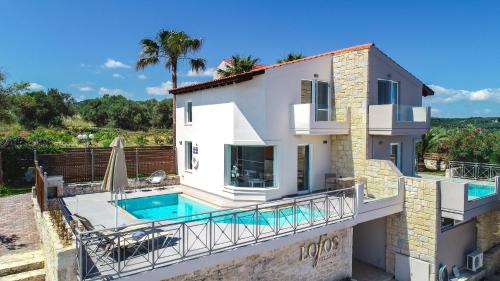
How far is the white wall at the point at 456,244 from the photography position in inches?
621

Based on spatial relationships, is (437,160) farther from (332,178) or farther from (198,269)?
(198,269)

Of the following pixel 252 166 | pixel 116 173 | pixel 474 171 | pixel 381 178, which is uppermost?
pixel 116 173

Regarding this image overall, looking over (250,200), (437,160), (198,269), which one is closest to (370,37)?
(250,200)

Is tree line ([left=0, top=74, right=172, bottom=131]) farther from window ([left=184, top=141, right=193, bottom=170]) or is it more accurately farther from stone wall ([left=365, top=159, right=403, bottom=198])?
stone wall ([left=365, top=159, right=403, bottom=198])

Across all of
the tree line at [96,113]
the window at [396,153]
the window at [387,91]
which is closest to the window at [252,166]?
the window at [387,91]

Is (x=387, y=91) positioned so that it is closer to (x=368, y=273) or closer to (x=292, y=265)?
(x=368, y=273)

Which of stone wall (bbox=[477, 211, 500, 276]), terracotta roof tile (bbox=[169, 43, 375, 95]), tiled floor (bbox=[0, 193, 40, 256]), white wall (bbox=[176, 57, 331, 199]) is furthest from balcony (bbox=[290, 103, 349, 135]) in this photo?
tiled floor (bbox=[0, 193, 40, 256])

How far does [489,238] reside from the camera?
62.2 feet

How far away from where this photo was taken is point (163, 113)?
68500mm

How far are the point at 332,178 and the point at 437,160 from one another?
23385 millimetres

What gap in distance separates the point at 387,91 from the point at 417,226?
7771 mm

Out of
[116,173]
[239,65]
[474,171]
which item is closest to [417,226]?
[474,171]

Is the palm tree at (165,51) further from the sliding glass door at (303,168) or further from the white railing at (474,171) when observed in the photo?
the white railing at (474,171)

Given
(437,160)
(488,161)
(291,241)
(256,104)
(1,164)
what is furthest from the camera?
(437,160)
